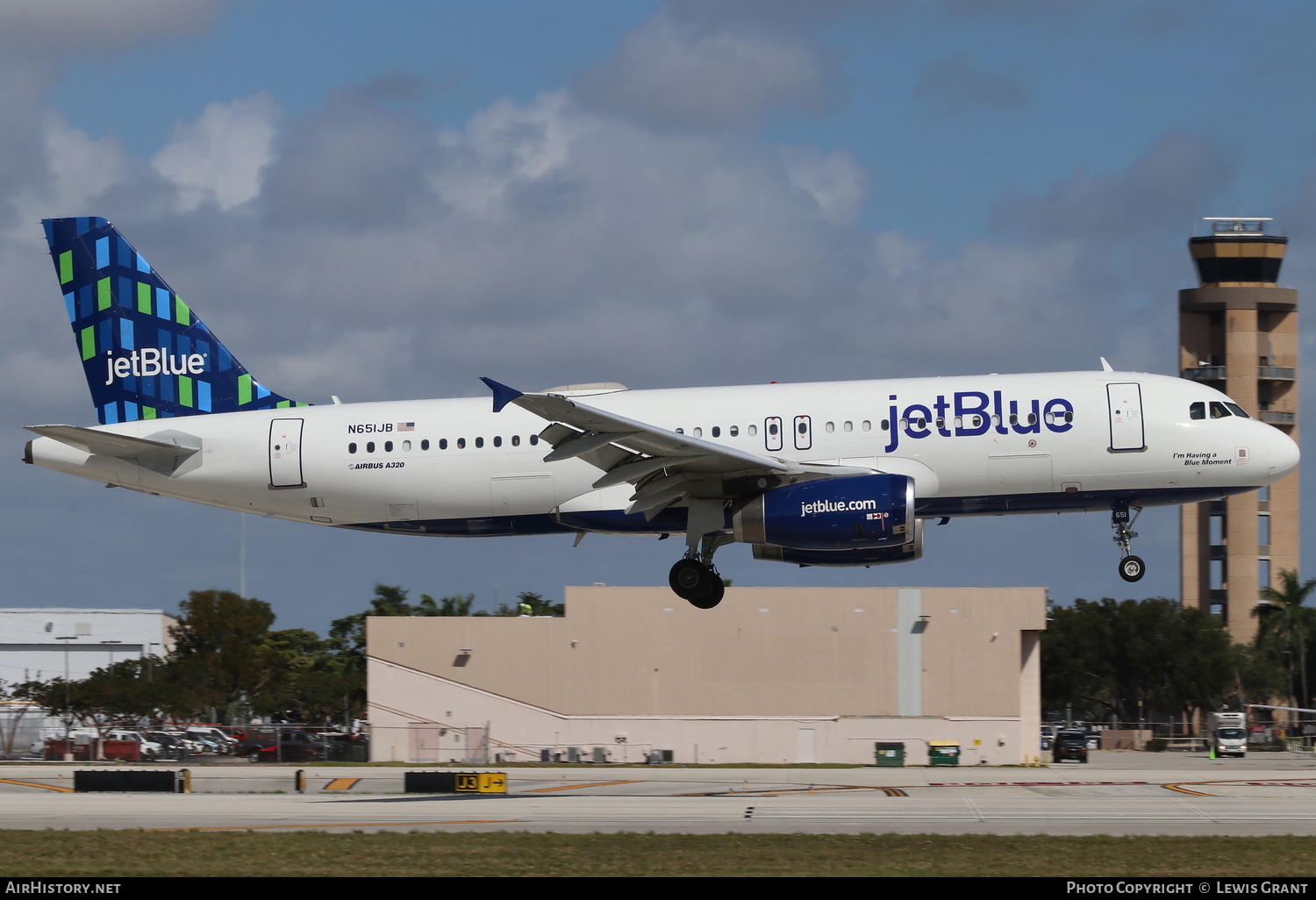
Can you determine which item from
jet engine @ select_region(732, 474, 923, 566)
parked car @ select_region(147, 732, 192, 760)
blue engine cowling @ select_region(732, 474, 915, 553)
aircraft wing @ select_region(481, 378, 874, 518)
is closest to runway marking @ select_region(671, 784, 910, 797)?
jet engine @ select_region(732, 474, 923, 566)

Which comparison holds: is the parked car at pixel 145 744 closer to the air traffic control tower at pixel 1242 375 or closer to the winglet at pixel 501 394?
the winglet at pixel 501 394

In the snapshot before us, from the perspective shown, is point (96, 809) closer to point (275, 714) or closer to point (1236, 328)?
point (275, 714)

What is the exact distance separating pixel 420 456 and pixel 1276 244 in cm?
11351

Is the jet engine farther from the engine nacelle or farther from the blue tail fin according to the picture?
the blue tail fin

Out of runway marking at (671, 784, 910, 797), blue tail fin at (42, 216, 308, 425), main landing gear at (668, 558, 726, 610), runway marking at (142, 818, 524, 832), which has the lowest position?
runway marking at (671, 784, 910, 797)

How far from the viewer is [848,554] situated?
107 feet

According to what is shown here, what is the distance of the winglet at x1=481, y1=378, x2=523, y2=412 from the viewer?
1104 inches

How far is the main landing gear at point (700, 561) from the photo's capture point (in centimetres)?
3328

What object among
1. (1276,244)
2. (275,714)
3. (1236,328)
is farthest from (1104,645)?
(275,714)

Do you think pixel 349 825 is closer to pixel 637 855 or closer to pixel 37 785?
pixel 637 855

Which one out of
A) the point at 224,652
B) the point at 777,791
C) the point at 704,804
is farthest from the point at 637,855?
the point at 224,652

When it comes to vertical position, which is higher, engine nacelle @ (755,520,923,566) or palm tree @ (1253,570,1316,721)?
engine nacelle @ (755,520,923,566)

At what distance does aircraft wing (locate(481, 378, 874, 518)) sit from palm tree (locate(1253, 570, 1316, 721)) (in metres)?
105
